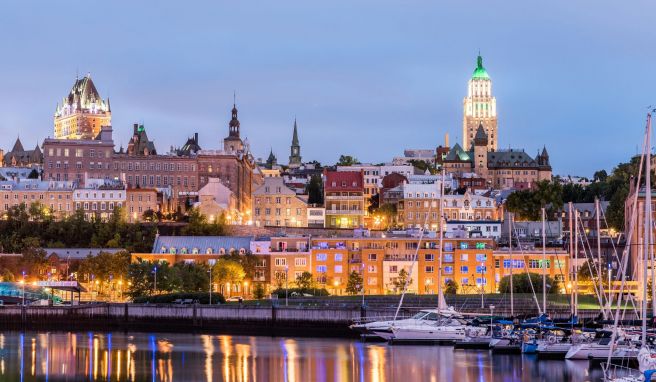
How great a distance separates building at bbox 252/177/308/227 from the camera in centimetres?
15700

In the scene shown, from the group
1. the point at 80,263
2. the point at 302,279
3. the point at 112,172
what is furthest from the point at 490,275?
the point at 112,172

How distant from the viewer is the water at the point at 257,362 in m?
70.1

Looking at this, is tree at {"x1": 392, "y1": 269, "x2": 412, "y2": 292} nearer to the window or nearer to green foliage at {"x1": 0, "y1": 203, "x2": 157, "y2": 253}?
the window

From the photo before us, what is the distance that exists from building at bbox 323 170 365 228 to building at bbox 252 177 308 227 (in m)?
4.49

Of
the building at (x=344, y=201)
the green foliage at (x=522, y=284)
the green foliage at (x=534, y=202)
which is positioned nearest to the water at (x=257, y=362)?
the green foliage at (x=522, y=284)

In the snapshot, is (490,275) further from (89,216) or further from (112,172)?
(112,172)

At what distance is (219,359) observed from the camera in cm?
7812

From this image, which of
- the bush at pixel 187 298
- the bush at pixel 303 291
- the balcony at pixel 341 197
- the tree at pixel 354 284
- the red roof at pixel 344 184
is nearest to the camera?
the bush at pixel 187 298

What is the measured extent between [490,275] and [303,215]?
133 feet

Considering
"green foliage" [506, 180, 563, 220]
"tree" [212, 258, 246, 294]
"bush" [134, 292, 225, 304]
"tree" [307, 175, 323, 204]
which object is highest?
"tree" [307, 175, 323, 204]

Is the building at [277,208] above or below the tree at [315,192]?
below

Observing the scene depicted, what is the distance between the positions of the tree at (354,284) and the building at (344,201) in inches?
1586

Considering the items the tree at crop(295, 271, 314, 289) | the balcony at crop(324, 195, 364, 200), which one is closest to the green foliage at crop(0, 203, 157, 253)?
the tree at crop(295, 271, 314, 289)

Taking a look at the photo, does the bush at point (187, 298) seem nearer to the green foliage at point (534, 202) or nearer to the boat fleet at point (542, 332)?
the boat fleet at point (542, 332)
